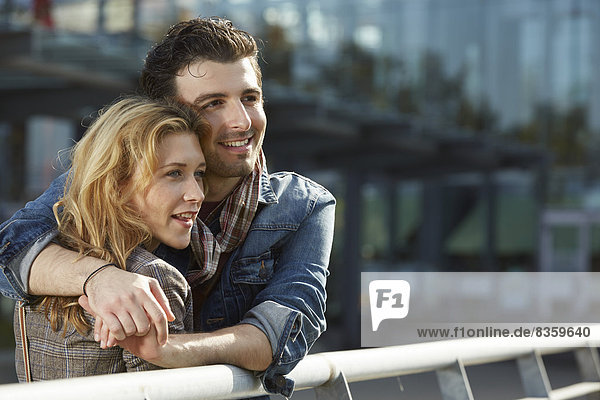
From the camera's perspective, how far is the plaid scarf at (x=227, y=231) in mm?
2266

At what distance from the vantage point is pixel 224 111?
246cm

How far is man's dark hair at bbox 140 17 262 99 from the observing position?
2.49 meters

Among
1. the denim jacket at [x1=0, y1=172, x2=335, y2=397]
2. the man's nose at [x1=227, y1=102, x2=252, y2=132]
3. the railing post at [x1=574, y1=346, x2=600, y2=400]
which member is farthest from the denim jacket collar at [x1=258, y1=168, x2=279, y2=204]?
the railing post at [x1=574, y1=346, x2=600, y2=400]

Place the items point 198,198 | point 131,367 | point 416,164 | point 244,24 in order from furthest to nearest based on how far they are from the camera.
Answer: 1. point 416,164
2. point 244,24
3. point 198,198
4. point 131,367

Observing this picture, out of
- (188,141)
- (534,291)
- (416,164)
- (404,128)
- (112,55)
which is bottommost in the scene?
(534,291)

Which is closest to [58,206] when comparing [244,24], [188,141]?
Answer: [188,141]

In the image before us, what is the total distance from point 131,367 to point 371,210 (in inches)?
760

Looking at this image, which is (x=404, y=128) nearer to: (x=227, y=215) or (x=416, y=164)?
Result: (x=416, y=164)

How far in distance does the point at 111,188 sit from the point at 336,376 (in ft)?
2.21

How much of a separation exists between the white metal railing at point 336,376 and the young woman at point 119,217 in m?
0.20

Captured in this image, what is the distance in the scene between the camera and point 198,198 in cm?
215

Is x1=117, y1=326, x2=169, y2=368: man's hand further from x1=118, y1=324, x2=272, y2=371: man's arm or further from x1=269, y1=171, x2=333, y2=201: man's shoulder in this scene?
x1=269, y1=171, x2=333, y2=201: man's shoulder

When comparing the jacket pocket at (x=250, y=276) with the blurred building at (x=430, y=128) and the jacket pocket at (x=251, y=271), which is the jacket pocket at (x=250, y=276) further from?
the blurred building at (x=430, y=128)

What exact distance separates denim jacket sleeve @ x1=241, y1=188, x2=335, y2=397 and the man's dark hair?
444mm
